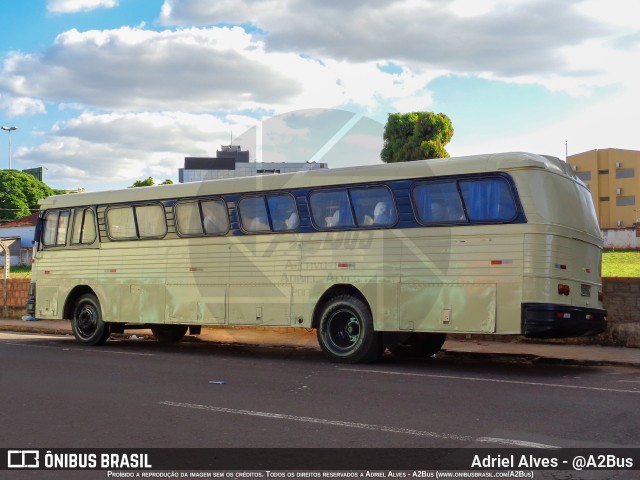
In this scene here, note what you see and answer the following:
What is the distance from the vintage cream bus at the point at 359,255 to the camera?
11953 mm

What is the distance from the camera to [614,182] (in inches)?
3241

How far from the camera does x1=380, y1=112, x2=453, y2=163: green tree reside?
190 ft

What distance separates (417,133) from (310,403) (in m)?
50.7

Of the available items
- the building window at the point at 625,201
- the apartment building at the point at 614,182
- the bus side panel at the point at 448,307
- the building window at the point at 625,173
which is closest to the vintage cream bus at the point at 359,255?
the bus side panel at the point at 448,307

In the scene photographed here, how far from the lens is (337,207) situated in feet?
45.7

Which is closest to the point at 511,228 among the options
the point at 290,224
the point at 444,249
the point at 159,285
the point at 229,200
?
the point at 444,249

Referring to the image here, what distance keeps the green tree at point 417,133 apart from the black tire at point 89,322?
137 ft

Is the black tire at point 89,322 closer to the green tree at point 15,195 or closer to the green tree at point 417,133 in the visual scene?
the green tree at point 417,133

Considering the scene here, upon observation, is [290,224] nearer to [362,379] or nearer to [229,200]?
[229,200]

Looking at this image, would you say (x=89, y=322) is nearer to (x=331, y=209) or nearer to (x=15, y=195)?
(x=331, y=209)

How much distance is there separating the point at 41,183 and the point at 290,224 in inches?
3646

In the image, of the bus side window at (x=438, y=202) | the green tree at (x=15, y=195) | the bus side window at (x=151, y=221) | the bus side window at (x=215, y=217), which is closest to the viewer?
the bus side window at (x=438, y=202)

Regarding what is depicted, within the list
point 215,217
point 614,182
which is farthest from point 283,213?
point 614,182

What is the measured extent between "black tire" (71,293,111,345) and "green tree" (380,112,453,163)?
137ft
